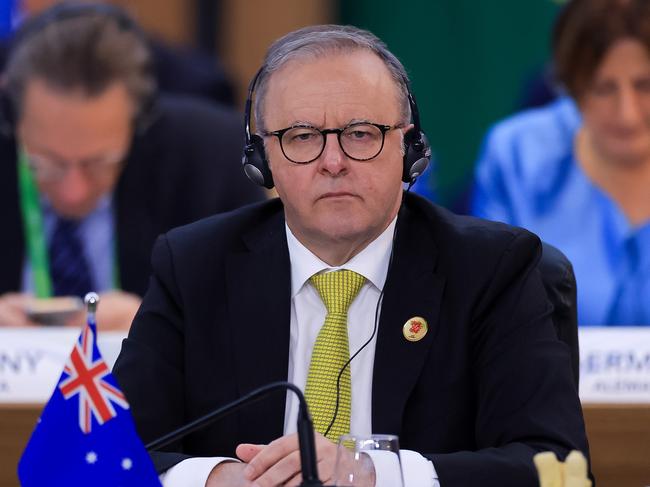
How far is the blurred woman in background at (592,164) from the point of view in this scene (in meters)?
3.63

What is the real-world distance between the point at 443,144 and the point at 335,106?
159 inches

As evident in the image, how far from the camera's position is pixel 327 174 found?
6.80ft

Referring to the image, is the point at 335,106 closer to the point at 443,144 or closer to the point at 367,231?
the point at 367,231

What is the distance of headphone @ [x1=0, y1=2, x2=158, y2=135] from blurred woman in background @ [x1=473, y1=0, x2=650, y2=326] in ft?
3.38

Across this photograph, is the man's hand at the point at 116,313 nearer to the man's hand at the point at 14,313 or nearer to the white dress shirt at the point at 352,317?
the man's hand at the point at 14,313

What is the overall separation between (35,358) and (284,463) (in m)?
1.10

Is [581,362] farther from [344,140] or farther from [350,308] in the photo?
[344,140]

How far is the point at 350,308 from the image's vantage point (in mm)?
2178

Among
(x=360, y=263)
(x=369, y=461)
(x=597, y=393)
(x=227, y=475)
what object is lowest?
(x=597, y=393)

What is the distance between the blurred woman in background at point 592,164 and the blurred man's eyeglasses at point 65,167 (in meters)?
1.12

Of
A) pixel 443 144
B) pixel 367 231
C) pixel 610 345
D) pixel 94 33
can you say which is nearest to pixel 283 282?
pixel 367 231

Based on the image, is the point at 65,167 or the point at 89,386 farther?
the point at 65,167

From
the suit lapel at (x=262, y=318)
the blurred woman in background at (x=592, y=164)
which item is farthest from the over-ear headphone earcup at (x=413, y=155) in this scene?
the blurred woman in background at (x=592, y=164)

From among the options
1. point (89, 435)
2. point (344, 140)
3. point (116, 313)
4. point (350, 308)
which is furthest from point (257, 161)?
point (116, 313)
